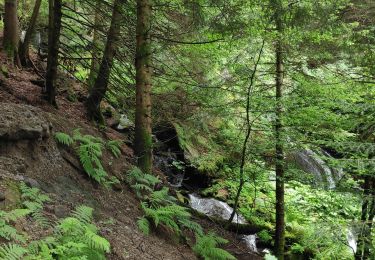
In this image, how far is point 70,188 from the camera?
5586 mm

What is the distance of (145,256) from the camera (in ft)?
16.7

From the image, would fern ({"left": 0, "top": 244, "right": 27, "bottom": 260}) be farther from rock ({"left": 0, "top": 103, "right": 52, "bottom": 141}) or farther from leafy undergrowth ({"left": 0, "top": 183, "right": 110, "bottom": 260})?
rock ({"left": 0, "top": 103, "right": 52, "bottom": 141})

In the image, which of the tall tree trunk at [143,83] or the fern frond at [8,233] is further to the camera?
the tall tree trunk at [143,83]

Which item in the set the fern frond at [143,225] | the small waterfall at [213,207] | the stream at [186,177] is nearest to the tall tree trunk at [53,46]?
the stream at [186,177]

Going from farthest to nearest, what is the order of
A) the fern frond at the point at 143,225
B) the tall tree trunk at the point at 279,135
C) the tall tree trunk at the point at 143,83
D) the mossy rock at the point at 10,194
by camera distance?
the tall tree trunk at the point at 279,135, the tall tree trunk at the point at 143,83, the fern frond at the point at 143,225, the mossy rock at the point at 10,194

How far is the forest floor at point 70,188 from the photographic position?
15.8 ft

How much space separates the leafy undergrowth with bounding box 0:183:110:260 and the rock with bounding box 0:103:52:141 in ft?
3.46

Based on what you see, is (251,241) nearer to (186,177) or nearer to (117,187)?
(186,177)

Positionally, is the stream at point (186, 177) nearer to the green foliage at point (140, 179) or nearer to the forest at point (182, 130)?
the forest at point (182, 130)

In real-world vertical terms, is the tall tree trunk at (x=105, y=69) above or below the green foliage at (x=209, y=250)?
above

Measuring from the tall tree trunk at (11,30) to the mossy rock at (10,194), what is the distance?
5.71 metres

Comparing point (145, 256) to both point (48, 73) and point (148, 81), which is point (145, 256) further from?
point (48, 73)

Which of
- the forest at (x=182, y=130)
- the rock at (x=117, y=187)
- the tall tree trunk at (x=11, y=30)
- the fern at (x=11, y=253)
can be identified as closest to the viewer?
the fern at (x=11, y=253)

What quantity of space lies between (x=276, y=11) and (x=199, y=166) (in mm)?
5393
